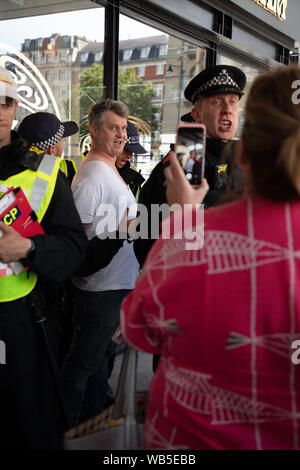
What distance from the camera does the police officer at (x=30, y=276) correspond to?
1.74 meters

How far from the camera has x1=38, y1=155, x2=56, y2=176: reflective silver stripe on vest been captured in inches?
73.3

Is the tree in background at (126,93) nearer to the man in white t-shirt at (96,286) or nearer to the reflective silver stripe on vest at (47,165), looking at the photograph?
the man in white t-shirt at (96,286)

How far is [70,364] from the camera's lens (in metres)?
2.49

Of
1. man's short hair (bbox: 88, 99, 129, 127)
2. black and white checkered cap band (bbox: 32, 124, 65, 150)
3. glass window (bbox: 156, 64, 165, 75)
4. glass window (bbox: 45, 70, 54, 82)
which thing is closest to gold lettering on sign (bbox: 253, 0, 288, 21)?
glass window (bbox: 156, 64, 165, 75)

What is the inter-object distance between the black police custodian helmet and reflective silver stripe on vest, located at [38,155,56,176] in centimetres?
82

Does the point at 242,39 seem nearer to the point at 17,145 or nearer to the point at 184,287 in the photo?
the point at 17,145

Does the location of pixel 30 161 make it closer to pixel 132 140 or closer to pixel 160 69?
pixel 132 140

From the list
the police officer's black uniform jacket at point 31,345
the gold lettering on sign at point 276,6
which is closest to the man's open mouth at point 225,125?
the police officer's black uniform jacket at point 31,345

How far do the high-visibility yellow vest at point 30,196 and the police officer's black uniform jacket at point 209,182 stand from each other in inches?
18.3

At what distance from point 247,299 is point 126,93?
15.0 feet

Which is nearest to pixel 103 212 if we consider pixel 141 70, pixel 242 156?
pixel 242 156

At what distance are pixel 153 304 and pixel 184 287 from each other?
87mm

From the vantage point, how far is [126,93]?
514cm
